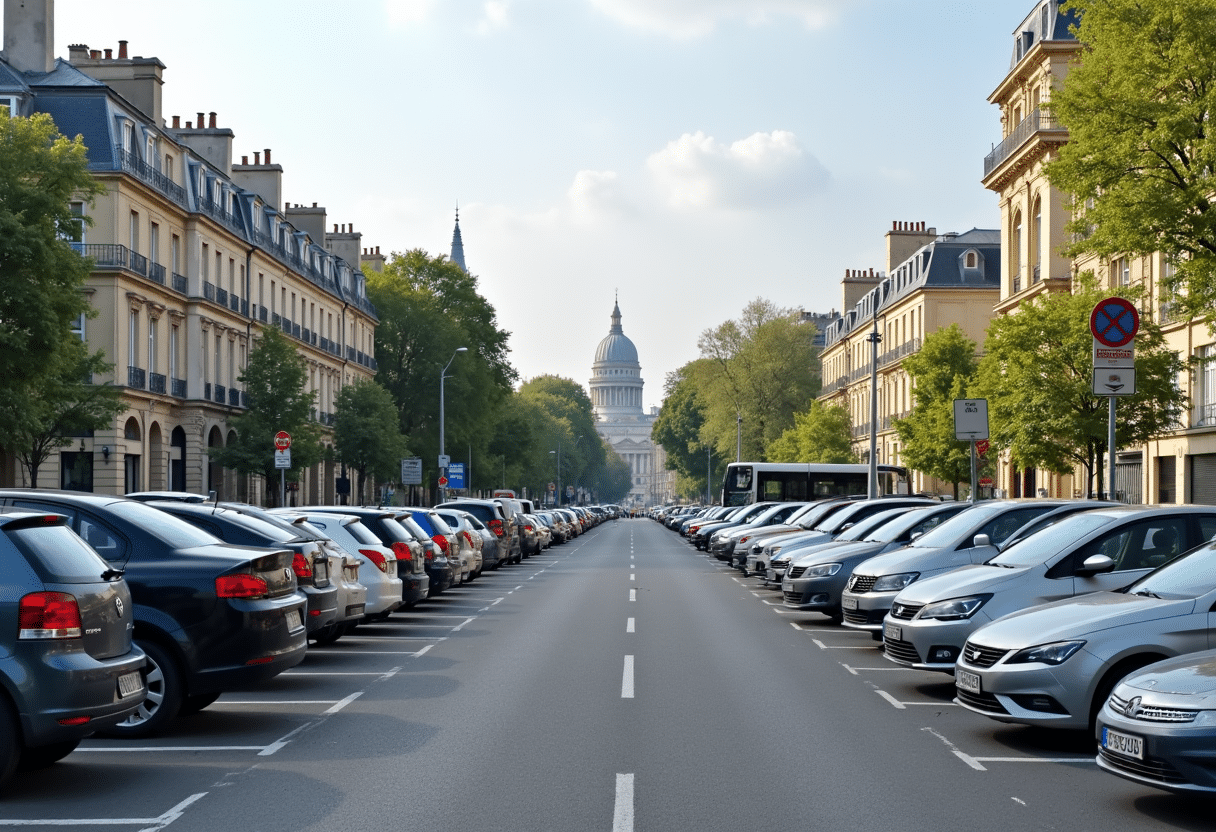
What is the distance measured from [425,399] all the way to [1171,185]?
190 ft

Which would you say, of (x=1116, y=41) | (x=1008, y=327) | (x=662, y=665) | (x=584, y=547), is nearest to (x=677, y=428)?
(x=584, y=547)

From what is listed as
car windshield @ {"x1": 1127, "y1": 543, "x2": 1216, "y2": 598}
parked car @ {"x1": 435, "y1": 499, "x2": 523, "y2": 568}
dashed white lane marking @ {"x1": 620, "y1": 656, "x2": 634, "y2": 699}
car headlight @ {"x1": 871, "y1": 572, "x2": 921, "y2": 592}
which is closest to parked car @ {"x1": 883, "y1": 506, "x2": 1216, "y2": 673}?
car windshield @ {"x1": 1127, "y1": 543, "x2": 1216, "y2": 598}

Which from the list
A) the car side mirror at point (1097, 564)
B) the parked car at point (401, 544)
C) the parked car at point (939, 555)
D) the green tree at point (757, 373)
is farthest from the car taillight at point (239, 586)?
the green tree at point (757, 373)

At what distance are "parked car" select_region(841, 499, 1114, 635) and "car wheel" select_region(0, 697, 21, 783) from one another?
9.33m

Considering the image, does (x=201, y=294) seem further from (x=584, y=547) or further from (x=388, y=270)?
(x=388, y=270)

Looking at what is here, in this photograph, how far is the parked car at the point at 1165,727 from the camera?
23.7ft

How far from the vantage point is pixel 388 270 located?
81000 millimetres

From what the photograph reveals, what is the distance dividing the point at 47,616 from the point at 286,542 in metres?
5.28

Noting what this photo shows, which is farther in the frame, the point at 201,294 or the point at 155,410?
the point at 201,294

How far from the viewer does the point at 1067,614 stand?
9672 mm

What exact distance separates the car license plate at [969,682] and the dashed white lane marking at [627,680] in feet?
10.8

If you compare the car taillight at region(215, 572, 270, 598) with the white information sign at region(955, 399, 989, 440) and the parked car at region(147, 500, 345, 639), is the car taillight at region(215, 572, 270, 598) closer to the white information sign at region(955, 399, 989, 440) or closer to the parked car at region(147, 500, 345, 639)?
the parked car at region(147, 500, 345, 639)

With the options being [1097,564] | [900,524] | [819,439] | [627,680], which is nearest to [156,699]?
[627,680]

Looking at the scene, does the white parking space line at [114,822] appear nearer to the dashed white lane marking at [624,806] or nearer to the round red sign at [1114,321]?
the dashed white lane marking at [624,806]
